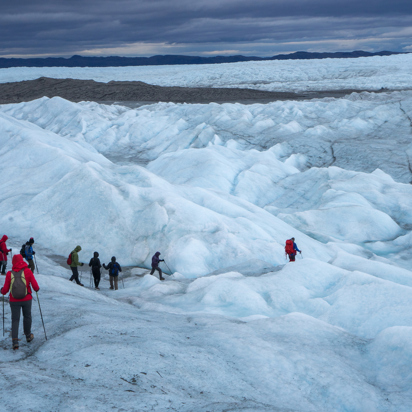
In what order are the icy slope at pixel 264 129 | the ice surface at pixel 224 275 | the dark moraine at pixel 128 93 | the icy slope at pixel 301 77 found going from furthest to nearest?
the icy slope at pixel 301 77 → the dark moraine at pixel 128 93 → the icy slope at pixel 264 129 → the ice surface at pixel 224 275

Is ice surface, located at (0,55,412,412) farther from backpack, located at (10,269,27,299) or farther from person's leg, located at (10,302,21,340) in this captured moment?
backpack, located at (10,269,27,299)

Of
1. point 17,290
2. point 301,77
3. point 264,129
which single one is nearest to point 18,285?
point 17,290

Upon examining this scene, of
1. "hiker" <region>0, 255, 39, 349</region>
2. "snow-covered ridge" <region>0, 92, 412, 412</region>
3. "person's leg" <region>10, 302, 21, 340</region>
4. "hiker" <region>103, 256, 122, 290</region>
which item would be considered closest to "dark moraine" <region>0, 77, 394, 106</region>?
"snow-covered ridge" <region>0, 92, 412, 412</region>

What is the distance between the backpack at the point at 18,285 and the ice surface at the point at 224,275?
0.79 metres

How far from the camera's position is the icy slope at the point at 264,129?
106 ft

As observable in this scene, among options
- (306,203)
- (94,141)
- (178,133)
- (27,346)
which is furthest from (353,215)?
(94,141)

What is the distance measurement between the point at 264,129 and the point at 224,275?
30804 mm

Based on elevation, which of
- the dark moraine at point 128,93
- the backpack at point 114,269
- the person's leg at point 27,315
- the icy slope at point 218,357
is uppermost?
the dark moraine at point 128,93

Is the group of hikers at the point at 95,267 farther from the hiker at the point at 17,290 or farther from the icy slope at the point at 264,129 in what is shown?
the icy slope at the point at 264,129

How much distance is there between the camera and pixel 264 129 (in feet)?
131

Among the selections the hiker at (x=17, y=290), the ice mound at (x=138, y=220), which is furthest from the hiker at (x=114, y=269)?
the hiker at (x=17, y=290)

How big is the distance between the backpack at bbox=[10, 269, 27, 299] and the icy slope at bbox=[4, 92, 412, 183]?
829 inches

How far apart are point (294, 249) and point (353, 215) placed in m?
8.28

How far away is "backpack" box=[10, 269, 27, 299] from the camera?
5.71 metres
